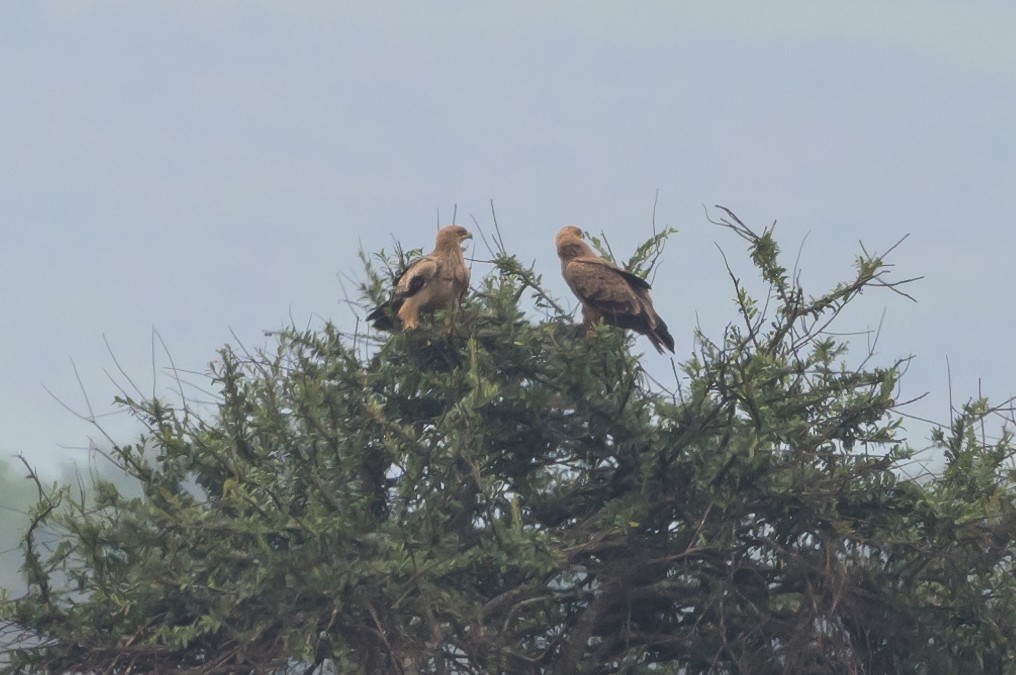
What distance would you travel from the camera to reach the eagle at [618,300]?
9.78 metres

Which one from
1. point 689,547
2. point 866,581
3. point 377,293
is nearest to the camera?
point 689,547

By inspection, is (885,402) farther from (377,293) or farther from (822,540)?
(377,293)

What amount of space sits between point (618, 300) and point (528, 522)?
173 centimetres

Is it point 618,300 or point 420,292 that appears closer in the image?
point 420,292

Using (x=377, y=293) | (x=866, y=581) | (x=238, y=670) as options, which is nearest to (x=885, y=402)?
(x=866, y=581)

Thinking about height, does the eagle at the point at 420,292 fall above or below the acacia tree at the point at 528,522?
above

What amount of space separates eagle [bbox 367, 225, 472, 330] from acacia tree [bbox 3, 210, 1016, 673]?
155 millimetres

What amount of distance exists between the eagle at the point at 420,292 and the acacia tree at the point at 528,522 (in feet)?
0.51

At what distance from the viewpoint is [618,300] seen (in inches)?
384

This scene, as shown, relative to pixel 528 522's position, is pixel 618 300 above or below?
above

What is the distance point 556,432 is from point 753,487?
1271 millimetres

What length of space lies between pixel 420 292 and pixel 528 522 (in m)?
1.67

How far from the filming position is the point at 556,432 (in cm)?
886

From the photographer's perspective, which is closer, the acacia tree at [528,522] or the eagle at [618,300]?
the acacia tree at [528,522]
